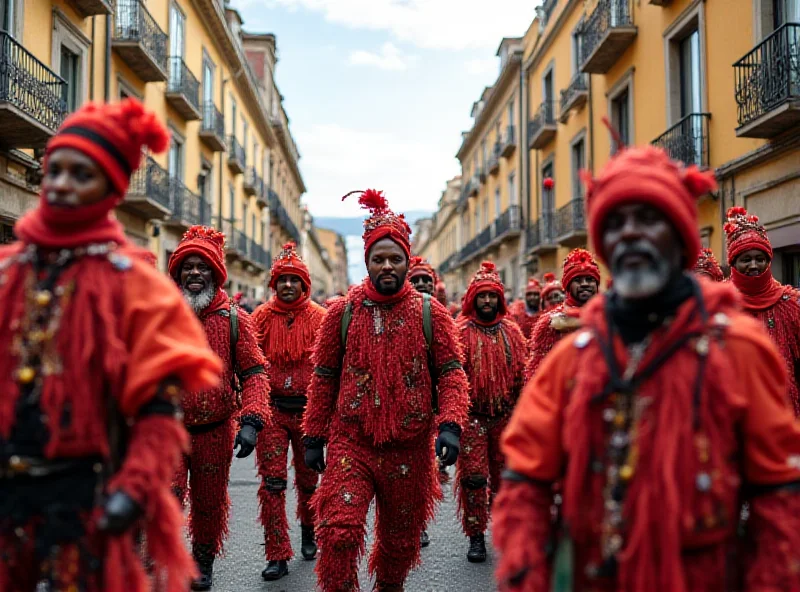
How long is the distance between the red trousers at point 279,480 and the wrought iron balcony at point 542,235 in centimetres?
1854

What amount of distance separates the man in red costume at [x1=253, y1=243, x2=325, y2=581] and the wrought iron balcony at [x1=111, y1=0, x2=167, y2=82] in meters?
11.9

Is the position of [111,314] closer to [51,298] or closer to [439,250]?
[51,298]

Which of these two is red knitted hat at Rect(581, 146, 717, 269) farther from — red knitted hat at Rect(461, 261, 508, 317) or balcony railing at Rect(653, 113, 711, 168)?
balcony railing at Rect(653, 113, 711, 168)

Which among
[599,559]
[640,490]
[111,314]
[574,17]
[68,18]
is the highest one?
[574,17]

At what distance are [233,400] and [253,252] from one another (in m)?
30.7

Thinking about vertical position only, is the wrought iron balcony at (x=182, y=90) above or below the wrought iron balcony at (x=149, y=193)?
above

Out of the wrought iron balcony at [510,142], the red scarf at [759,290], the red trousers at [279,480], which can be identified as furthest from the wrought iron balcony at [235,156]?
the red scarf at [759,290]

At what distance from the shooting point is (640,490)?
7.23 ft

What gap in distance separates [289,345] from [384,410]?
2.34 m

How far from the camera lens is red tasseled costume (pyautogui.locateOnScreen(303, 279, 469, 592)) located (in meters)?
4.45

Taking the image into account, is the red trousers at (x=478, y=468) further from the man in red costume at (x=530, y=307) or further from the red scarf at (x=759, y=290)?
the man in red costume at (x=530, y=307)

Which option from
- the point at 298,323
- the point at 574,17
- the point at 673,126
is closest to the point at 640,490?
the point at 298,323

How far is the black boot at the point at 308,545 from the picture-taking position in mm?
6262

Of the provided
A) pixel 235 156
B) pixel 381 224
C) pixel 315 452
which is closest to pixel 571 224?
pixel 235 156
